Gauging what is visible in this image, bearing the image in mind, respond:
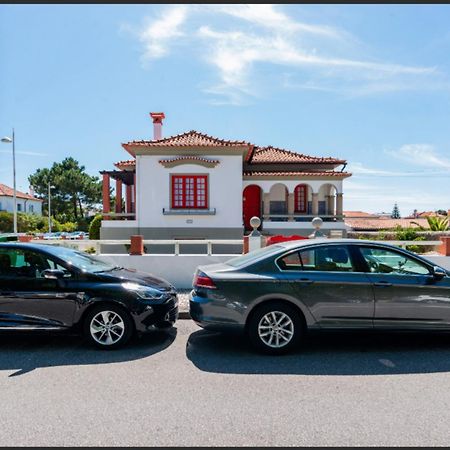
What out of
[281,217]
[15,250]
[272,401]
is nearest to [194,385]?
[272,401]

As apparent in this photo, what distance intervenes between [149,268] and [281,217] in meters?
10.7

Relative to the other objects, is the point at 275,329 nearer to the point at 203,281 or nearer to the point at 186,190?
the point at 203,281

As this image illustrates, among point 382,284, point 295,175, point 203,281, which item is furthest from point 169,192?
point 382,284

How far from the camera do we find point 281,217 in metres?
18.3

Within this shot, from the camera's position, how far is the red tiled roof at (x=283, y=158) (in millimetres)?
19938

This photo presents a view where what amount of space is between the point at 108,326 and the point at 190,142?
12.8 meters

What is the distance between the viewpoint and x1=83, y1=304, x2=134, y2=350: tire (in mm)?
4934

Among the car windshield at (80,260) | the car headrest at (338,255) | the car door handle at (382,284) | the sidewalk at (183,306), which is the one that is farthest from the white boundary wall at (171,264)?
the car door handle at (382,284)

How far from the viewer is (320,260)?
16.3 feet

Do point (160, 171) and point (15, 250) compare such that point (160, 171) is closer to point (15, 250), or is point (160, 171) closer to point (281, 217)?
point (281, 217)

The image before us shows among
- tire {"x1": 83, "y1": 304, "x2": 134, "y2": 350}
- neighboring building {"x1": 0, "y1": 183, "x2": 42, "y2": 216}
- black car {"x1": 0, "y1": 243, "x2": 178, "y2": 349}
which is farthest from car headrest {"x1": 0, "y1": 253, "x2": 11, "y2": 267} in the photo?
neighboring building {"x1": 0, "y1": 183, "x2": 42, "y2": 216}

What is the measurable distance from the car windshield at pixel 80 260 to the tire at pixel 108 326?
673mm

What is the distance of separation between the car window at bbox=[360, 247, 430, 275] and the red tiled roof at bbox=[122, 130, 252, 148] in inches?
459

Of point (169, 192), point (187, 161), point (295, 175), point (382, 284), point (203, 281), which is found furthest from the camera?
point (295, 175)
